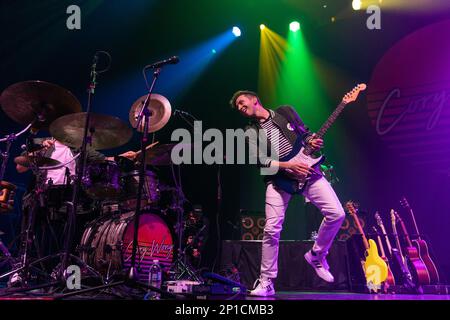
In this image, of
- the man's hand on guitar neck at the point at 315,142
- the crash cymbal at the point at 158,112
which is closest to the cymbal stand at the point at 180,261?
A: the crash cymbal at the point at 158,112

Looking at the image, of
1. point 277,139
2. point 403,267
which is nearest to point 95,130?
point 277,139

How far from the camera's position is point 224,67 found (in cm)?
823

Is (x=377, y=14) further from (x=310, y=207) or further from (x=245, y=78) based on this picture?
(x=310, y=207)

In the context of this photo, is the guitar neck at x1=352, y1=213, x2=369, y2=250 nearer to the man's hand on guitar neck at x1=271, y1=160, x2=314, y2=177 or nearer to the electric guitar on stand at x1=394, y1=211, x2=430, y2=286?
the electric guitar on stand at x1=394, y1=211, x2=430, y2=286

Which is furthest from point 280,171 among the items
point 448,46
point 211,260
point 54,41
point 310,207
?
point 54,41

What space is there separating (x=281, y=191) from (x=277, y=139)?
579 mm

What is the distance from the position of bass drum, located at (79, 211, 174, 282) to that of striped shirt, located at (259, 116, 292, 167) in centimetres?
195

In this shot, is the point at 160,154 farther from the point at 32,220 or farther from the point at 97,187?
the point at 32,220

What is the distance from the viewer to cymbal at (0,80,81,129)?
344 centimetres

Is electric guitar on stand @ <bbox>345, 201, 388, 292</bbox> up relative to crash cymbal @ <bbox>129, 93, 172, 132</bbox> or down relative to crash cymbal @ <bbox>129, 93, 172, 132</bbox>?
down

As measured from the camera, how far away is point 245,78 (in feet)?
27.1

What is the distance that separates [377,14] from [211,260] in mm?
5721

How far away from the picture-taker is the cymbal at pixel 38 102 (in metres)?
3.44

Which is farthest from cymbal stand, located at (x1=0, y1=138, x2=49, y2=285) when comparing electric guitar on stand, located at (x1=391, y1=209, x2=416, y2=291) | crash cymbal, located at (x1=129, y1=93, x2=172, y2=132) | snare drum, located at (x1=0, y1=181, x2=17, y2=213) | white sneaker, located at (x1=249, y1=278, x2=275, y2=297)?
electric guitar on stand, located at (x1=391, y1=209, x2=416, y2=291)
